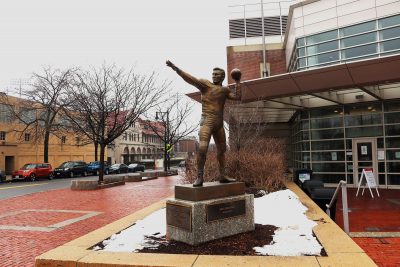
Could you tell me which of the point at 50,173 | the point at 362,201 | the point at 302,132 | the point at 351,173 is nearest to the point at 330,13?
the point at 302,132

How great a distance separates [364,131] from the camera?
58.7ft

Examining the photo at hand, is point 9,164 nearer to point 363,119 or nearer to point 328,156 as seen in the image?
point 328,156

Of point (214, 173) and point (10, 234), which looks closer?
point (10, 234)

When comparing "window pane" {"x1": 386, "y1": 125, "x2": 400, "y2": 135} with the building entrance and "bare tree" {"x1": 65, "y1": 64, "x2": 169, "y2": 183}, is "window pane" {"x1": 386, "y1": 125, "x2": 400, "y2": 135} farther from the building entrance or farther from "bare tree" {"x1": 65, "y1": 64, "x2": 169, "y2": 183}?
the building entrance

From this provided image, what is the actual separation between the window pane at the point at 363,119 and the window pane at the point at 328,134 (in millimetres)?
631

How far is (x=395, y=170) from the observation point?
55.7 feet

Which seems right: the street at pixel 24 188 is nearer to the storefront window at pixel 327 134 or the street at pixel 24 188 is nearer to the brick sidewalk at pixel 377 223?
the brick sidewalk at pixel 377 223

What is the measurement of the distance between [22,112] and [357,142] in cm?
3545

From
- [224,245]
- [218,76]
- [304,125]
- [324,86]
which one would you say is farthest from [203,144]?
[304,125]

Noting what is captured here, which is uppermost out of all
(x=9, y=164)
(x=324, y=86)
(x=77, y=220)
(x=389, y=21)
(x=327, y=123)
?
(x=389, y=21)

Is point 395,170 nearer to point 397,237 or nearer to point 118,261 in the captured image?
point 397,237

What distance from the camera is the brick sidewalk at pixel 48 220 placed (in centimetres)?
706

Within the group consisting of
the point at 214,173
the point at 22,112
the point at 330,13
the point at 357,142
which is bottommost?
the point at 214,173

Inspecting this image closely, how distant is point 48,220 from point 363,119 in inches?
597
